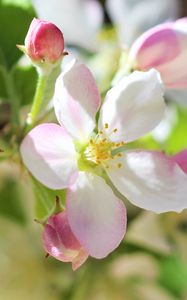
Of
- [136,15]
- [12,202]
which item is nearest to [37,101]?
[12,202]

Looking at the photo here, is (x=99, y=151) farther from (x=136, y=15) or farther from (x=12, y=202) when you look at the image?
(x=136, y=15)

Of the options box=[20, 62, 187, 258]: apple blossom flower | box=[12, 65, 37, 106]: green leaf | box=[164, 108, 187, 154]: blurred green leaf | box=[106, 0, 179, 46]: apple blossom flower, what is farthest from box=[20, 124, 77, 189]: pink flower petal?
box=[106, 0, 179, 46]: apple blossom flower

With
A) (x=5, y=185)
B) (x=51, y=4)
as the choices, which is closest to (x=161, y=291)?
(x=5, y=185)

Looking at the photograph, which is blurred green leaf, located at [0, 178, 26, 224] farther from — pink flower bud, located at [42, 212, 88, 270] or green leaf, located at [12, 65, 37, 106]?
pink flower bud, located at [42, 212, 88, 270]

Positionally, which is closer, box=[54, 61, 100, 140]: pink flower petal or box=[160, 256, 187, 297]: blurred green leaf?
box=[54, 61, 100, 140]: pink flower petal

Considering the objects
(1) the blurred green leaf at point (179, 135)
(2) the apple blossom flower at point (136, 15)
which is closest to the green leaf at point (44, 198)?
(1) the blurred green leaf at point (179, 135)

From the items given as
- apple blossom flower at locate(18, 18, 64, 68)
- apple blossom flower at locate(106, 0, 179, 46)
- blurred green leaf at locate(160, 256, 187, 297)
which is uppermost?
apple blossom flower at locate(18, 18, 64, 68)

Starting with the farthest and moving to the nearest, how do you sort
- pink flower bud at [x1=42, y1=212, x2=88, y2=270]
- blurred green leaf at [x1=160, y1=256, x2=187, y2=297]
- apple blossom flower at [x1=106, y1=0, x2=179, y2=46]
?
apple blossom flower at [x1=106, y1=0, x2=179, y2=46] < blurred green leaf at [x1=160, y1=256, x2=187, y2=297] < pink flower bud at [x1=42, y1=212, x2=88, y2=270]
